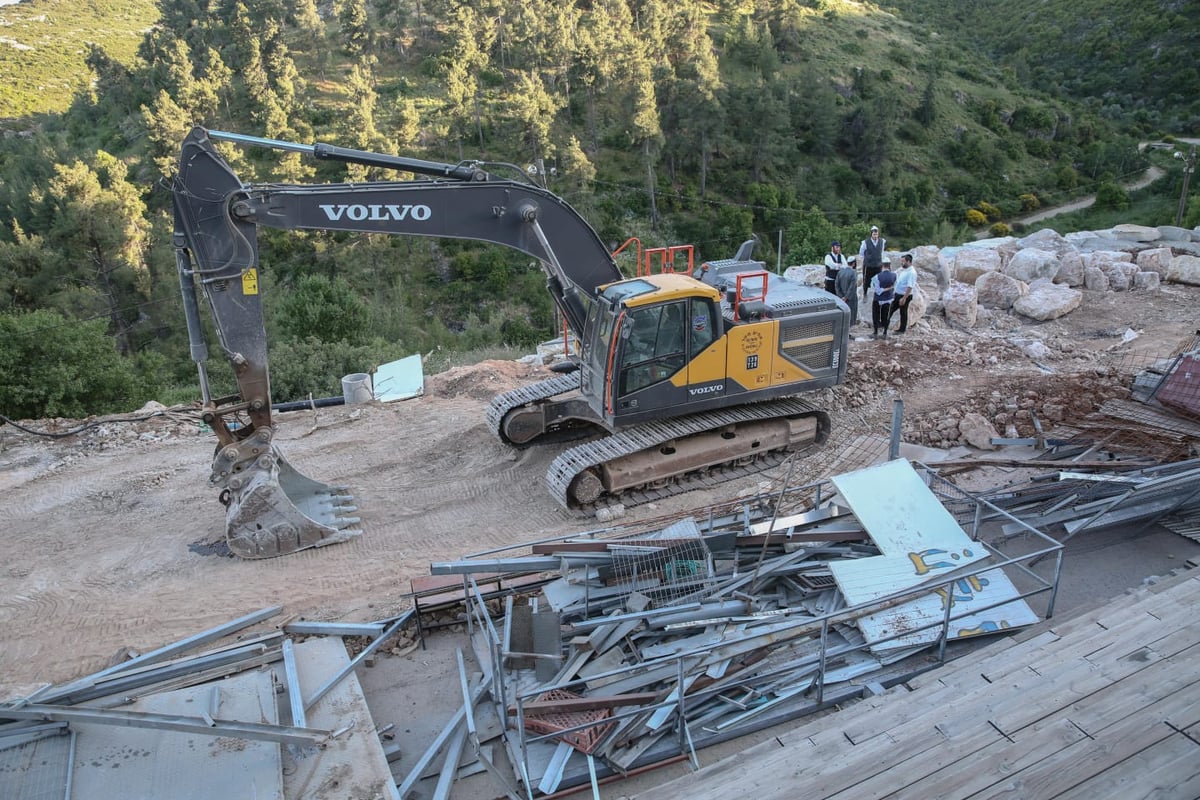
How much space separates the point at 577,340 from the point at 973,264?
1040 centimetres

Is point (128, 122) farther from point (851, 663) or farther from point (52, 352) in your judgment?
point (851, 663)

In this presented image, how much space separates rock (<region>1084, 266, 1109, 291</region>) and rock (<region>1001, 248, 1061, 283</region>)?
2.02ft

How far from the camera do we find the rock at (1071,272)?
1664 centimetres

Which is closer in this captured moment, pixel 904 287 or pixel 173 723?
pixel 173 723

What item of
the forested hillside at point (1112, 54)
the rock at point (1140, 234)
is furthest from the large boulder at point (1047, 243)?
the forested hillside at point (1112, 54)

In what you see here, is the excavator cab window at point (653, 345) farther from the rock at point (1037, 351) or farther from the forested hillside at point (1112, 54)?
the forested hillside at point (1112, 54)

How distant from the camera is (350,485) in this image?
10945 millimetres

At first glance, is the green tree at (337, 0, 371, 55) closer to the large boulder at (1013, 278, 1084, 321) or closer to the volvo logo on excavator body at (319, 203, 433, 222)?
the large boulder at (1013, 278, 1084, 321)

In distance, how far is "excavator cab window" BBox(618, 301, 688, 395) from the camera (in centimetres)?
952

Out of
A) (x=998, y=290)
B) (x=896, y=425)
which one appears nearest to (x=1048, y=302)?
(x=998, y=290)

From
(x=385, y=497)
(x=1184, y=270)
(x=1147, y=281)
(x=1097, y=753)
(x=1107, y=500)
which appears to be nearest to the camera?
(x=1097, y=753)

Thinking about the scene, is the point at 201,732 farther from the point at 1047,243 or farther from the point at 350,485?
the point at 1047,243

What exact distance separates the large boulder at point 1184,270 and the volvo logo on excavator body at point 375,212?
15.6 metres

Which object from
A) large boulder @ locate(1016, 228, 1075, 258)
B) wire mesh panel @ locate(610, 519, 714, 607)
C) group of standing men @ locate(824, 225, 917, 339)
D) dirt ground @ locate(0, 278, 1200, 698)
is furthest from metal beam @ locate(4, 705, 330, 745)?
large boulder @ locate(1016, 228, 1075, 258)
